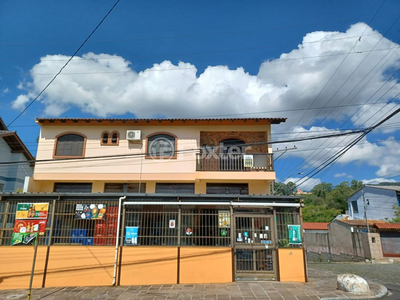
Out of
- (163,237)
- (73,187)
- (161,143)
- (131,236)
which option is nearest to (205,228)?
(163,237)

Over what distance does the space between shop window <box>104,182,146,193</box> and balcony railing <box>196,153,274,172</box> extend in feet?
10.7

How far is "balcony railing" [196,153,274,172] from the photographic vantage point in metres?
13.8

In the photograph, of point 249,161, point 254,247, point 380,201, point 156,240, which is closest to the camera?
point 254,247

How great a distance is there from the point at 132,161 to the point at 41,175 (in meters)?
4.93

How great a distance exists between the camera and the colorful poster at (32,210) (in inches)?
365

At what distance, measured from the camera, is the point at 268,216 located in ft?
30.6

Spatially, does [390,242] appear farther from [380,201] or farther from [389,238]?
[380,201]

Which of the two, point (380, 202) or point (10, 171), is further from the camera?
point (380, 202)

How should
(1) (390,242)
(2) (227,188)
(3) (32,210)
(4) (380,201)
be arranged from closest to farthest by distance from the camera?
(3) (32,210) → (2) (227,188) → (1) (390,242) → (4) (380,201)

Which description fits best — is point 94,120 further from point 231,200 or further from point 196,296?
point 196,296

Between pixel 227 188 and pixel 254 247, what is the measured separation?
555 centimetres

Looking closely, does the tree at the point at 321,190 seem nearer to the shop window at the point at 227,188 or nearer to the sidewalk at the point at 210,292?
the shop window at the point at 227,188

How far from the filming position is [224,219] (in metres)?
9.38

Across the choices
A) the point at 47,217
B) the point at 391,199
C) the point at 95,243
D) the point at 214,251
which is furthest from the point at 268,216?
the point at 391,199
